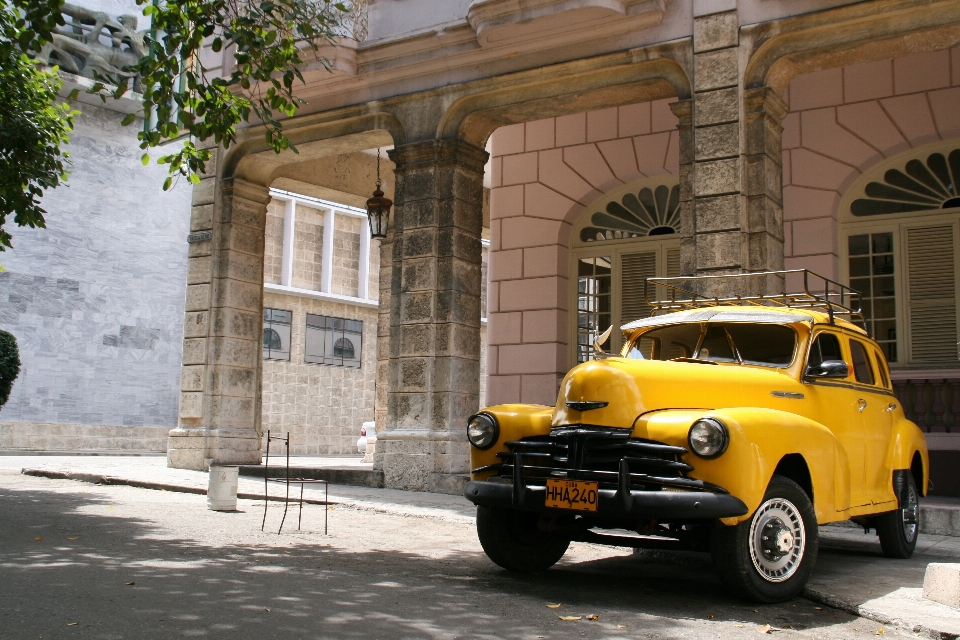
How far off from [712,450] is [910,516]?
10.8 ft

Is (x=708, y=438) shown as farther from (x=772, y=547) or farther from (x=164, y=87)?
(x=164, y=87)

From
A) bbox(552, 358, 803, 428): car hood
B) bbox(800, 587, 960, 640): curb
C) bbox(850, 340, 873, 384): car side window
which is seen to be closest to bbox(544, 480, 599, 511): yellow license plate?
bbox(552, 358, 803, 428): car hood

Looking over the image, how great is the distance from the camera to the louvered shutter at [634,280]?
15.1 metres

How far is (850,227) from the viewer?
13320 millimetres

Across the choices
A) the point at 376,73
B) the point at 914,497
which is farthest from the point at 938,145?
the point at 376,73

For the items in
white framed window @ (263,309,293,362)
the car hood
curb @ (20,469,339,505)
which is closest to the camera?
the car hood

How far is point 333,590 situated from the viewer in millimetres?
5770

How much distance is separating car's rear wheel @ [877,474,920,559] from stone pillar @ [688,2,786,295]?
127 inches

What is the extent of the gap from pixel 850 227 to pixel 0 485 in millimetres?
11942

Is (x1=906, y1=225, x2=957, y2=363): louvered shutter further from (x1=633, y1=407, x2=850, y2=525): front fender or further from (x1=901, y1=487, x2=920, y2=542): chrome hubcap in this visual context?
(x1=633, y1=407, x2=850, y2=525): front fender

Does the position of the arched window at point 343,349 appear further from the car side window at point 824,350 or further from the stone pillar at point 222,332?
the car side window at point 824,350

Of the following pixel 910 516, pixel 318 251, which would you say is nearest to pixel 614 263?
pixel 910 516

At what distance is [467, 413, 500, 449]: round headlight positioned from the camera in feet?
22.2

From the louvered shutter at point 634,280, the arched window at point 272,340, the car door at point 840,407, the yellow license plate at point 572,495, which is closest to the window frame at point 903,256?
the louvered shutter at point 634,280
